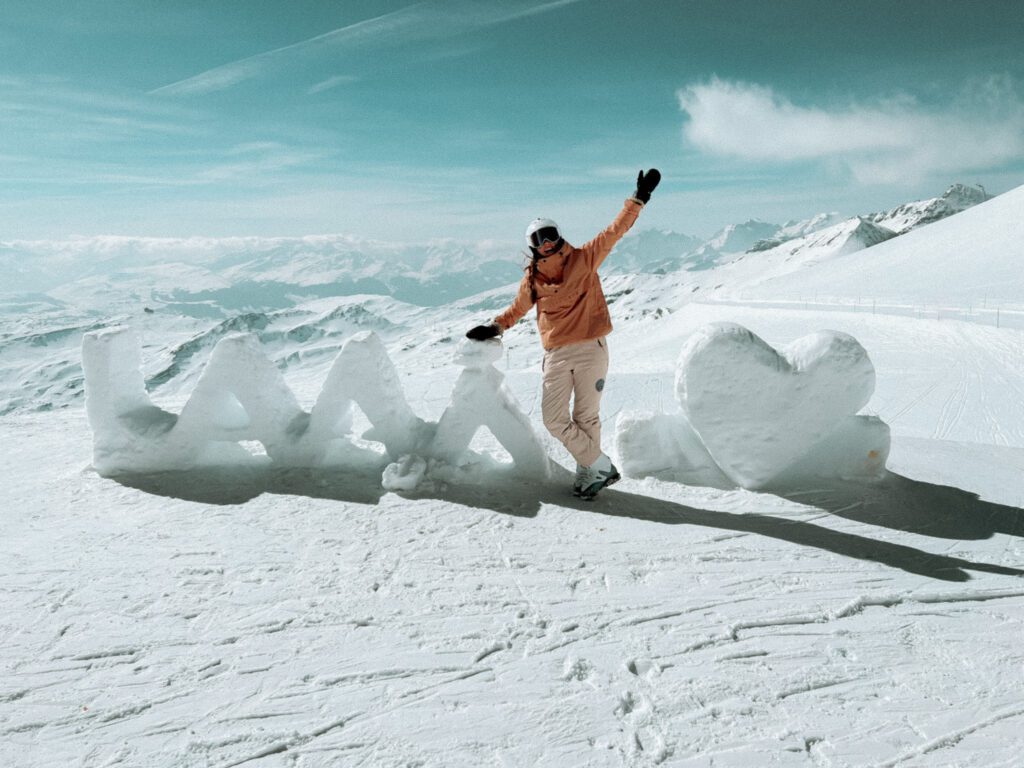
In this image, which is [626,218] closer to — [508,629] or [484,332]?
[484,332]

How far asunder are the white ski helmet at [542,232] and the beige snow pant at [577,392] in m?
0.99

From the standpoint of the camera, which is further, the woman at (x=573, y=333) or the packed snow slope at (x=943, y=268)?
the packed snow slope at (x=943, y=268)

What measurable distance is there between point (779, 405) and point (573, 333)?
2089mm

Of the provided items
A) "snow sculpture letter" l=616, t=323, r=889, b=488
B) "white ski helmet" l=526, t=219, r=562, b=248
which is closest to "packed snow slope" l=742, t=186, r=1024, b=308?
"snow sculpture letter" l=616, t=323, r=889, b=488

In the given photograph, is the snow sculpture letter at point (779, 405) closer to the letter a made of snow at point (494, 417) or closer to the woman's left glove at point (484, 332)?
the letter a made of snow at point (494, 417)

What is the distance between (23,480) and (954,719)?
27.7 feet

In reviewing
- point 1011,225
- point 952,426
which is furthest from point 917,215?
point 952,426

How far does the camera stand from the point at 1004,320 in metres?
18.4

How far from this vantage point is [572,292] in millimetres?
5613

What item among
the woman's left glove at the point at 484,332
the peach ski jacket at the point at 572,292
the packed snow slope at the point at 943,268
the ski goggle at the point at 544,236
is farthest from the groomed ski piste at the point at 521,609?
the packed snow slope at the point at 943,268

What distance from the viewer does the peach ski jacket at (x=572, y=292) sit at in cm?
555

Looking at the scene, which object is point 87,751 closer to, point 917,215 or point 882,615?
point 882,615

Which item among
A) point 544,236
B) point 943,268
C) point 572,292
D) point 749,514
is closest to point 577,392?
point 572,292

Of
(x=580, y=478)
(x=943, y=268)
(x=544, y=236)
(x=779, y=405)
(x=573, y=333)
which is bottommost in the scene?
(x=580, y=478)
